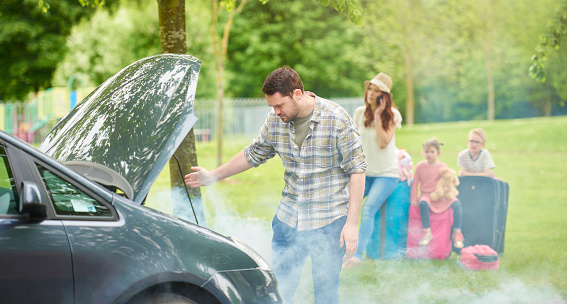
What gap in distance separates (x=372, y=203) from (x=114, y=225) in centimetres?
338

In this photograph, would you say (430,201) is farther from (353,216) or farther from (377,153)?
(353,216)

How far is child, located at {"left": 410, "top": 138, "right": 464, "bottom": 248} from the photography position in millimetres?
5879

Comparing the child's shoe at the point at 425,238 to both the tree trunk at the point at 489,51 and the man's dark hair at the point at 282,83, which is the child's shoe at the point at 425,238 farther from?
the tree trunk at the point at 489,51

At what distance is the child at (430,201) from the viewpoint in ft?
19.3

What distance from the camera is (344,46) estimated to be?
108 ft

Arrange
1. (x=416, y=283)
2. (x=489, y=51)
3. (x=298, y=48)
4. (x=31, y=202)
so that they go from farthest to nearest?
(x=298, y=48) < (x=489, y=51) < (x=416, y=283) < (x=31, y=202)

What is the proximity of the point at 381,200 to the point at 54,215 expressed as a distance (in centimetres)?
366

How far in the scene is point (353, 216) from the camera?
11.0ft

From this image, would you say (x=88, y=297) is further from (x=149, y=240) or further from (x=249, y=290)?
(x=249, y=290)

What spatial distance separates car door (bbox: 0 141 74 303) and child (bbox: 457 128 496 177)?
15.2 feet

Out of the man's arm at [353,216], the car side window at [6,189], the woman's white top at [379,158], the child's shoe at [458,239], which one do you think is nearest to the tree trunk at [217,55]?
the woman's white top at [379,158]

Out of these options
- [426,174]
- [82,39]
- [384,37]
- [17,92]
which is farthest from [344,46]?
[426,174]

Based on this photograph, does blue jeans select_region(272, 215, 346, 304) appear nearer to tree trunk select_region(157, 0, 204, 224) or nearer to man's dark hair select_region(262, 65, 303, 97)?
man's dark hair select_region(262, 65, 303, 97)

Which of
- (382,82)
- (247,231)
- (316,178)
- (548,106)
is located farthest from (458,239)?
(548,106)
